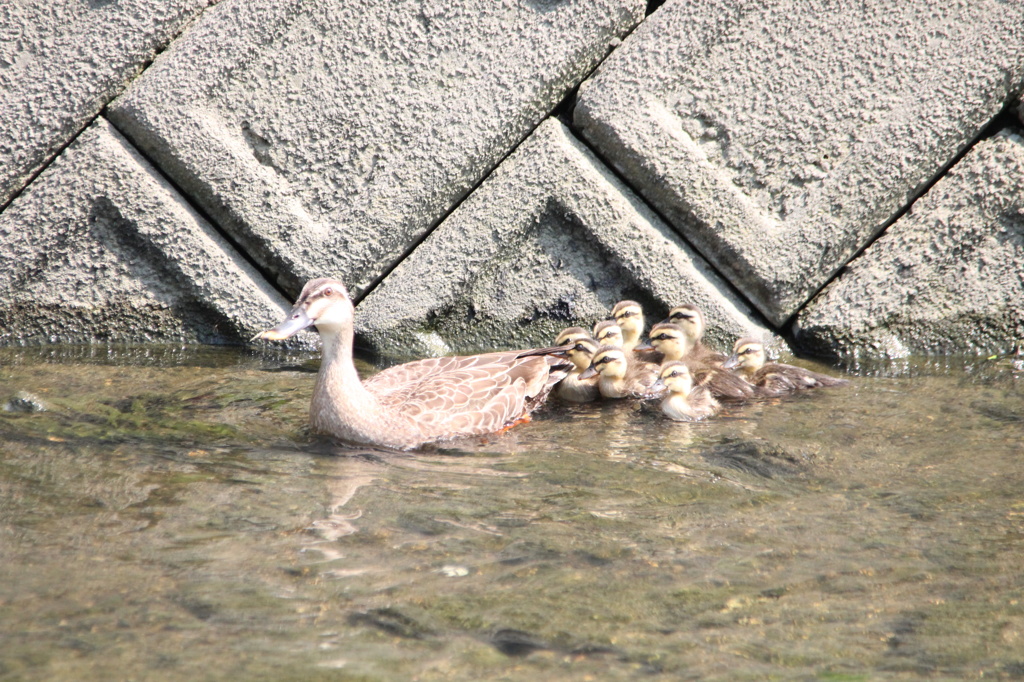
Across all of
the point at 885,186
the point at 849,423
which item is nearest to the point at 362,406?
the point at 849,423

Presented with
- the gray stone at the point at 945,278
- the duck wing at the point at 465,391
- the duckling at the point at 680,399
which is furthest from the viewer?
the gray stone at the point at 945,278

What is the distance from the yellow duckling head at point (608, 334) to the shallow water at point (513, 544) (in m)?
0.63

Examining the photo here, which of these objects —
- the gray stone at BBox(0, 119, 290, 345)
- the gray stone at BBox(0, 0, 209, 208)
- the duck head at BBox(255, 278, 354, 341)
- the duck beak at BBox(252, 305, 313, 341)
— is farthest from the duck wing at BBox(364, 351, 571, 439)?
the gray stone at BBox(0, 0, 209, 208)

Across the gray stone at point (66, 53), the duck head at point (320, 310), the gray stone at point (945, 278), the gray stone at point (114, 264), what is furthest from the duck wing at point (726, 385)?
the gray stone at point (66, 53)

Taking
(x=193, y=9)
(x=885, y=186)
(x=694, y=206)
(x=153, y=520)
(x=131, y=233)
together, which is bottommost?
(x=153, y=520)

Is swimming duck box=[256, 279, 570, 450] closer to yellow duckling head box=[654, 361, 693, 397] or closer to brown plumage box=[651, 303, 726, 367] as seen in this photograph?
yellow duckling head box=[654, 361, 693, 397]

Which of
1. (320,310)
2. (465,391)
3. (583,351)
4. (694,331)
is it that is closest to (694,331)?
(694,331)

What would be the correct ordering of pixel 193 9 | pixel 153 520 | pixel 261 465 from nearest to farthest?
1. pixel 153 520
2. pixel 261 465
3. pixel 193 9

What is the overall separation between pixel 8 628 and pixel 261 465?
148cm

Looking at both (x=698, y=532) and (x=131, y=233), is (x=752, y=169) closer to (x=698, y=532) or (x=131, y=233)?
(x=698, y=532)

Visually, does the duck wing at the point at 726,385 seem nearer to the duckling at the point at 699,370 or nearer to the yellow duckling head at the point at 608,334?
the duckling at the point at 699,370

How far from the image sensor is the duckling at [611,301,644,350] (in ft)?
18.9

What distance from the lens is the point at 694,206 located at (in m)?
5.73

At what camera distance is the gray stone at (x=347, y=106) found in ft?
18.1
